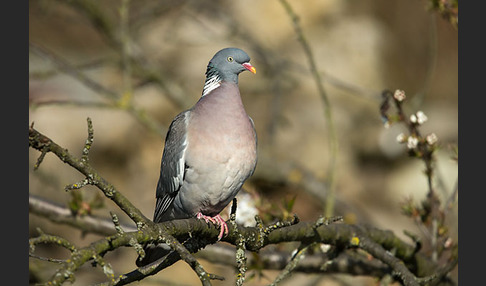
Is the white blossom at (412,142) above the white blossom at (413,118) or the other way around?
the other way around

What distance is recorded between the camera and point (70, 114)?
9.98 metres

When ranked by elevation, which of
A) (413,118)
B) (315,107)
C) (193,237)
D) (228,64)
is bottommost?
(193,237)

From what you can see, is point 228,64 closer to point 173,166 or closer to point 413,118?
point 173,166

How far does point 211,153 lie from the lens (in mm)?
3713

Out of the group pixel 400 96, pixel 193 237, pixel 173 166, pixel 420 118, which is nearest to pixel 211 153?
pixel 173 166

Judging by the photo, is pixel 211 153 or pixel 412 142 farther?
pixel 412 142

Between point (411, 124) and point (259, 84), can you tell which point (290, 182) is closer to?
point (259, 84)

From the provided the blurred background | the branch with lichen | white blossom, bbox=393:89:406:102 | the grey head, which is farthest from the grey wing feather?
the blurred background

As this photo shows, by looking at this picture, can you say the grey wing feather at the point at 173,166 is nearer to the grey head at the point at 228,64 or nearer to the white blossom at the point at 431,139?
the grey head at the point at 228,64

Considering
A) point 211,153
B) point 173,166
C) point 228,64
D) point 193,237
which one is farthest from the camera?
point 228,64

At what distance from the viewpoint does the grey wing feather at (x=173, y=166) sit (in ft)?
12.8

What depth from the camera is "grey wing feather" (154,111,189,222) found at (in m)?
3.89

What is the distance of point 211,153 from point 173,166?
350mm

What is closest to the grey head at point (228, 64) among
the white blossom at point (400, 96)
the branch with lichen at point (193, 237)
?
the white blossom at point (400, 96)
